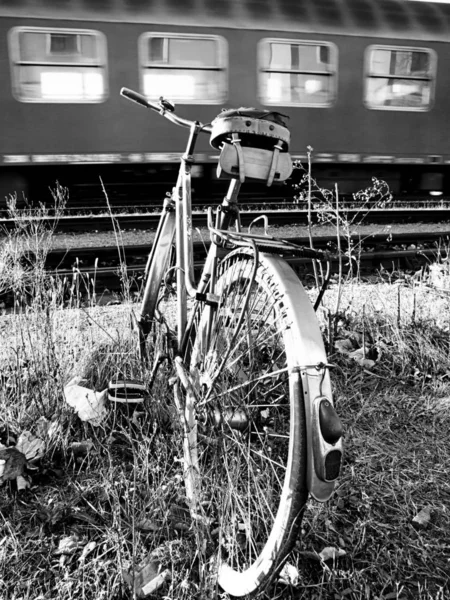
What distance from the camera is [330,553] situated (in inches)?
64.1

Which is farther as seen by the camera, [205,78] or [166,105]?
[205,78]

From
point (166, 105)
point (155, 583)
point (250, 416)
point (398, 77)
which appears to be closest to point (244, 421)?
point (250, 416)

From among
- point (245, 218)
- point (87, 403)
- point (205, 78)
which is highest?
point (205, 78)

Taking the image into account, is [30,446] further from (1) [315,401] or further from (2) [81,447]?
(1) [315,401]

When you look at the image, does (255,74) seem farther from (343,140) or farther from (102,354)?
(102,354)

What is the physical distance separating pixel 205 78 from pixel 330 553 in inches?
265

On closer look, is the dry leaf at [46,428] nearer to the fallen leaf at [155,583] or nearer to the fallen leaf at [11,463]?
the fallen leaf at [11,463]

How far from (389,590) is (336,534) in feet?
0.77

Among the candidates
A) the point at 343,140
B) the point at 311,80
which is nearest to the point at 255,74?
the point at 311,80

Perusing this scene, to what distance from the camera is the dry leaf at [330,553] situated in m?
1.62

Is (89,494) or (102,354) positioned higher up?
(102,354)

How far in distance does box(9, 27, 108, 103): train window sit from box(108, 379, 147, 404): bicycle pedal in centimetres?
573

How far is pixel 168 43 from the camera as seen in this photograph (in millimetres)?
7039

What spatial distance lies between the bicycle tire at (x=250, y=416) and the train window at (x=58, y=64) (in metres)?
5.97
